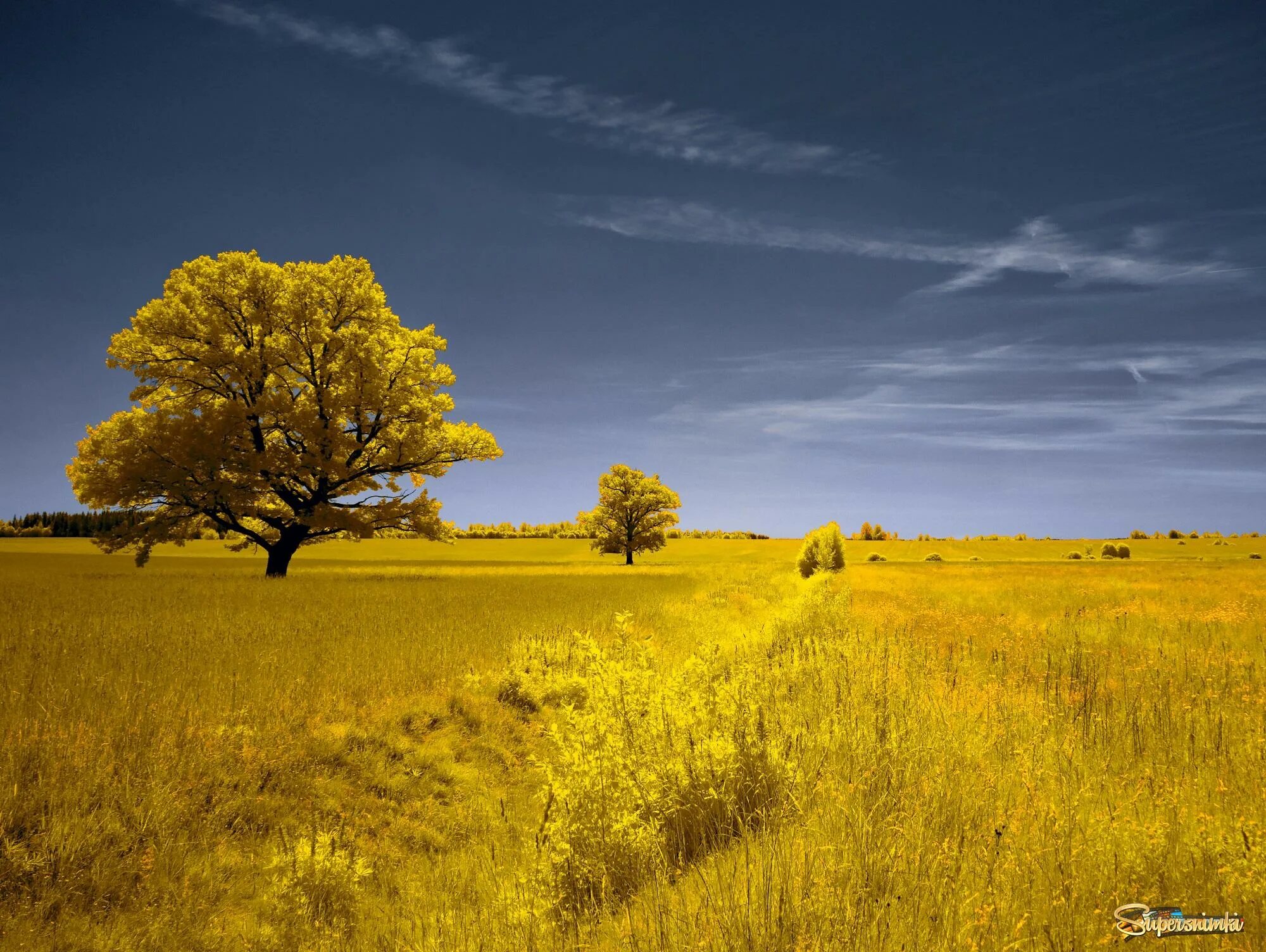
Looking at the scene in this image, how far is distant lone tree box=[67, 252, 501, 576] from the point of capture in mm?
23953

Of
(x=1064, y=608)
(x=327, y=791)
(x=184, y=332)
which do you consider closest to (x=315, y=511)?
(x=184, y=332)

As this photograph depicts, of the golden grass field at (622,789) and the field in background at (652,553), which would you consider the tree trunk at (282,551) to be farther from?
the field in background at (652,553)

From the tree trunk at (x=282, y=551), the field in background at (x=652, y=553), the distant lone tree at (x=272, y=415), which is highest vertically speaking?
the distant lone tree at (x=272, y=415)

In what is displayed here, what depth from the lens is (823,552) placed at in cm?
3744

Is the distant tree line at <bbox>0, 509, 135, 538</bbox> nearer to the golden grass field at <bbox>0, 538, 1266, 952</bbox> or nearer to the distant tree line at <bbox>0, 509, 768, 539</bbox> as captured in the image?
the distant tree line at <bbox>0, 509, 768, 539</bbox>

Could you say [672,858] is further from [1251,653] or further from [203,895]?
[1251,653]

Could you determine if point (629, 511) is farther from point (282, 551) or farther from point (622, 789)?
point (622, 789)

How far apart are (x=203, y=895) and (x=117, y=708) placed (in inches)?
138

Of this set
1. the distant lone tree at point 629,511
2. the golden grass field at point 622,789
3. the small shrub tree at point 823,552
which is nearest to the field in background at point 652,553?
the distant lone tree at point 629,511

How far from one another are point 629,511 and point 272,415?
39.0m

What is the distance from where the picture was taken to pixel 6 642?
395 inches

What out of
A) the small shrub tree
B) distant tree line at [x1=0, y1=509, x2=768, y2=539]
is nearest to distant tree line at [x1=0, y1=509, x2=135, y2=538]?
distant tree line at [x1=0, y1=509, x2=768, y2=539]

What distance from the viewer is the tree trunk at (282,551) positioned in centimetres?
2675

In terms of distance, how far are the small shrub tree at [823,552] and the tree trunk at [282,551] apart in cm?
2688
